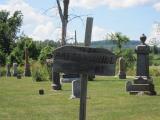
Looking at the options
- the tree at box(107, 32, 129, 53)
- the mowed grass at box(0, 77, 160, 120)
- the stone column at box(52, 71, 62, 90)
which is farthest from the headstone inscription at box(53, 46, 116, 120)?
the tree at box(107, 32, 129, 53)

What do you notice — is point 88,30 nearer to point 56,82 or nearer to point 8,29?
point 56,82

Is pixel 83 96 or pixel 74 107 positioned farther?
pixel 74 107

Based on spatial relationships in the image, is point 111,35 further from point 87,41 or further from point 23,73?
point 87,41

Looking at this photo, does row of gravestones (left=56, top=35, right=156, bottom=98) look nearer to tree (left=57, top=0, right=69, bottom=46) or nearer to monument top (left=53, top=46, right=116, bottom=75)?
tree (left=57, top=0, right=69, bottom=46)

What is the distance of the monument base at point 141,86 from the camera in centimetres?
2205

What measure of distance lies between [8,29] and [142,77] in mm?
74626

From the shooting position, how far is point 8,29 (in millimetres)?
95625

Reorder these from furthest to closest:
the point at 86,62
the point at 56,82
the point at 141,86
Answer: the point at 56,82 < the point at 141,86 < the point at 86,62

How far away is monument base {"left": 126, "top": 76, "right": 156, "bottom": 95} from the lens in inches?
868

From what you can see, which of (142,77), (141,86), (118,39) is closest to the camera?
(141,86)

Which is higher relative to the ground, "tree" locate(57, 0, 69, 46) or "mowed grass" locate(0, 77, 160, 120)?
"tree" locate(57, 0, 69, 46)

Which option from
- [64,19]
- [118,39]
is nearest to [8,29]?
[118,39]

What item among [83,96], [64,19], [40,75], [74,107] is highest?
[64,19]

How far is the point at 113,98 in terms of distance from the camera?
19.9 m
